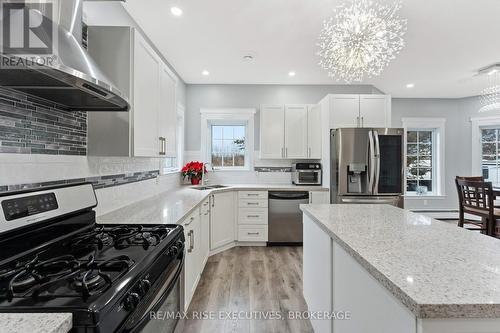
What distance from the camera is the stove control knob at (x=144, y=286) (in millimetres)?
907

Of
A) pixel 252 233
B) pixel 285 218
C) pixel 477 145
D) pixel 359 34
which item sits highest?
pixel 359 34

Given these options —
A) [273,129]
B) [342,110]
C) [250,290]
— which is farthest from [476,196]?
[250,290]

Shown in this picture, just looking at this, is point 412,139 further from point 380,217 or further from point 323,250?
point 323,250

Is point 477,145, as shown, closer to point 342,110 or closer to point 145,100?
point 342,110

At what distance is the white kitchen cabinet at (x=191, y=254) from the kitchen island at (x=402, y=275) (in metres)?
0.98

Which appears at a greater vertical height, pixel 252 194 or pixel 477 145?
pixel 477 145

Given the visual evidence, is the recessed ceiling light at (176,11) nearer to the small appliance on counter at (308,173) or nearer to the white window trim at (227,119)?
the white window trim at (227,119)

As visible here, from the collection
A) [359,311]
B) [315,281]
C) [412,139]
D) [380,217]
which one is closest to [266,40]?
[380,217]

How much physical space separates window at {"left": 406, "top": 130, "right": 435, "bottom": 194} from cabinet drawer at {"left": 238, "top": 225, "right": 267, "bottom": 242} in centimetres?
375

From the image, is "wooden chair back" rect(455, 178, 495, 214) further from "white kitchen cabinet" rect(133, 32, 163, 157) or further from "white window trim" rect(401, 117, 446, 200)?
"white kitchen cabinet" rect(133, 32, 163, 157)

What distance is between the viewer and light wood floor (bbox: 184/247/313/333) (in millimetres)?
1987

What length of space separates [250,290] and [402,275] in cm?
200

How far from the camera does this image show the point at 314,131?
4082 mm

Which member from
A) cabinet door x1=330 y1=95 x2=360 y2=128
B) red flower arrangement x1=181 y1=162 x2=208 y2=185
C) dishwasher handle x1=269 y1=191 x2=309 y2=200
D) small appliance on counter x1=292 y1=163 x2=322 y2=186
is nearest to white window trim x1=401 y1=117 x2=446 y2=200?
cabinet door x1=330 y1=95 x2=360 y2=128
